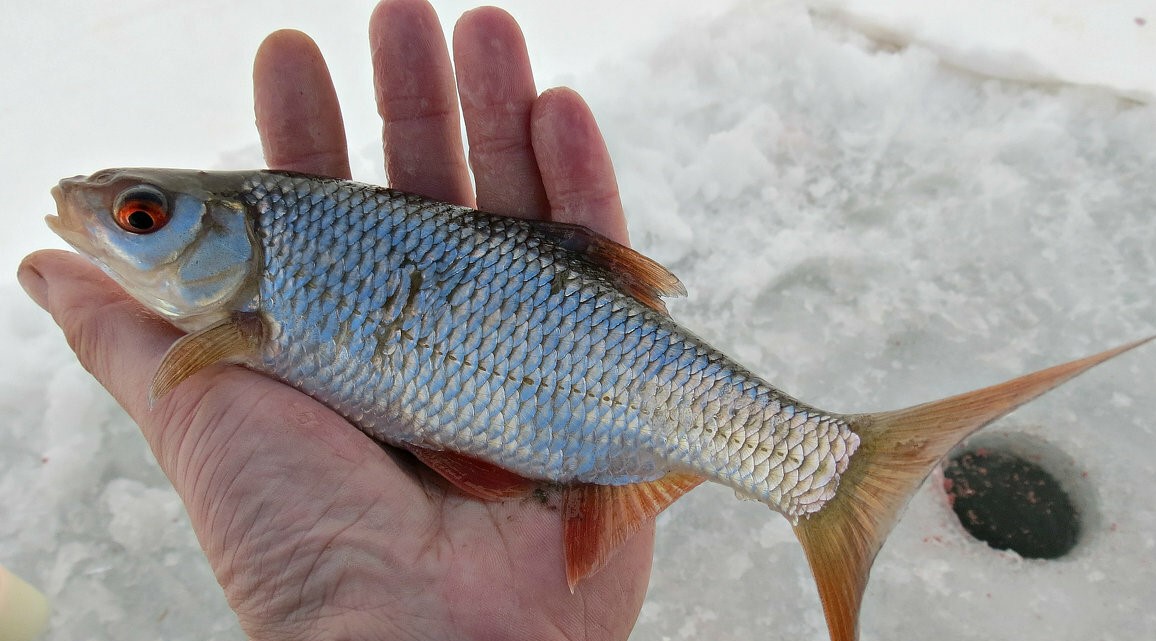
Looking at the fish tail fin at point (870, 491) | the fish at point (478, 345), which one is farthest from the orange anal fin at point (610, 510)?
the fish tail fin at point (870, 491)

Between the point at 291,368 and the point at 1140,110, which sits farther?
the point at 1140,110

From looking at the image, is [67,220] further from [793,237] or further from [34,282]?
[793,237]

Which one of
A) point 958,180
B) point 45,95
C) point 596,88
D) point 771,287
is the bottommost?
point 771,287

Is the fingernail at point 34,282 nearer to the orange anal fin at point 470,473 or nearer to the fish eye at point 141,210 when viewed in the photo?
the fish eye at point 141,210

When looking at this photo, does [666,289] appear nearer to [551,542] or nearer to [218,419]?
[551,542]

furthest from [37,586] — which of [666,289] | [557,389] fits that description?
[666,289]

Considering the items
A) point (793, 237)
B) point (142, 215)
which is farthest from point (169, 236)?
point (793, 237)
